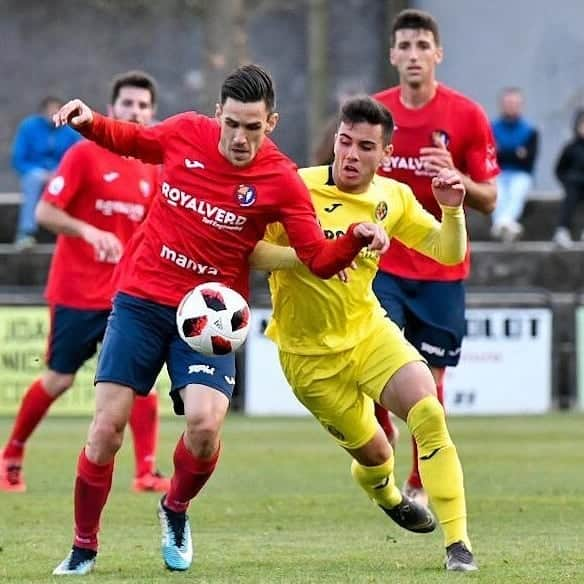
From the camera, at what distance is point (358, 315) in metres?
8.92

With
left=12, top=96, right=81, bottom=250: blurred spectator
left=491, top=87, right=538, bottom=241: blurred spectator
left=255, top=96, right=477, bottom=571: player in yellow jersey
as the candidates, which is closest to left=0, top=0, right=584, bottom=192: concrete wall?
left=491, top=87, right=538, bottom=241: blurred spectator

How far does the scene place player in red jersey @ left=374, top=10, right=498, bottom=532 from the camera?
10.5 metres

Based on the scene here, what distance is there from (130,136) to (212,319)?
898 mm

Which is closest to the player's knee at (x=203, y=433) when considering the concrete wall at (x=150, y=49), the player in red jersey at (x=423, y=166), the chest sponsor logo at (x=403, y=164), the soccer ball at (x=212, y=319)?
the soccer ball at (x=212, y=319)

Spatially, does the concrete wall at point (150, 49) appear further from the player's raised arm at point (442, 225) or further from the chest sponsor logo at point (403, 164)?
the player's raised arm at point (442, 225)

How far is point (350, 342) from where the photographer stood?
8.82 meters

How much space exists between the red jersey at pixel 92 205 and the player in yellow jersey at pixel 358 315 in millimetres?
2727

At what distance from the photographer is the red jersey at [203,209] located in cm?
823

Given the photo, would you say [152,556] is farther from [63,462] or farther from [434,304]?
[63,462]

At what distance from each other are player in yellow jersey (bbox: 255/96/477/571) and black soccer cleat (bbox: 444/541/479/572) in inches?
25.8

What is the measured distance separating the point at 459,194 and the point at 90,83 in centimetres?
1854

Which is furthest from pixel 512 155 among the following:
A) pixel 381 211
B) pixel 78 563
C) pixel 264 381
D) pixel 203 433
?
pixel 78 563

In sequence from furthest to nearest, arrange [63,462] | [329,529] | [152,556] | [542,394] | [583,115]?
[583,115] → [542,394] → [63,462] → [329,529] → [152,556]

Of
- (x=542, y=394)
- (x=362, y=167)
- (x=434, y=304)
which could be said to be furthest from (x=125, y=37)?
(x=362, y=167)
